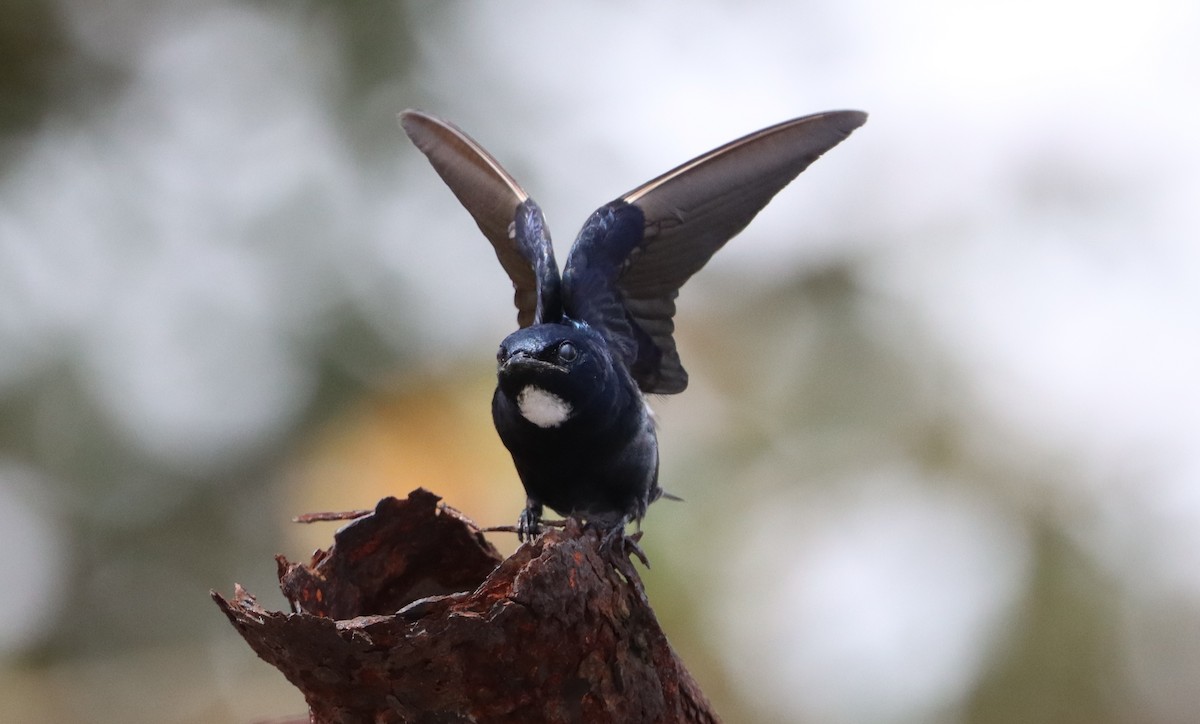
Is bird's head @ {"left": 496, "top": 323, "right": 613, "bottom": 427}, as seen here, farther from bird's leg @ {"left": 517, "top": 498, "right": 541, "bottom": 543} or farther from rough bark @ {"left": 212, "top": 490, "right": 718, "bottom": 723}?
rough bark @ {"left": 212, "top": 490, "right": 718, "bottom": 723}

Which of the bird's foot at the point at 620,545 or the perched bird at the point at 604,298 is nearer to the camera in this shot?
the bird's foot at the point at 620,545

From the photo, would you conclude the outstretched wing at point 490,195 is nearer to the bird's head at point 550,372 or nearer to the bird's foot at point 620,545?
the bird's head at point 550,372

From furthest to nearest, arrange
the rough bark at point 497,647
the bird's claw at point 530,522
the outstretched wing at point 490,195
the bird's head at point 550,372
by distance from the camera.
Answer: the outstretched wing at point 490,195 < the bird's claw at point 530,522 < the bird's head at point 550,372 < the rough bark at point 497,647

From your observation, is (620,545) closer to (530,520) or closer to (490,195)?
(530,520)

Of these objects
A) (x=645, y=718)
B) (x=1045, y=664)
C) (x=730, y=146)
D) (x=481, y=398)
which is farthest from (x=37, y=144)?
Result: (x=1045, y=664)

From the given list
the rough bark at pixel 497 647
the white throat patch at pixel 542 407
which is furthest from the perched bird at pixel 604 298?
the rough bark at pixel 497 647

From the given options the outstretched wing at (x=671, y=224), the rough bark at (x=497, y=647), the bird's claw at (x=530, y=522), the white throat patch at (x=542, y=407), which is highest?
the outstretched wing at (x=671, y=224)

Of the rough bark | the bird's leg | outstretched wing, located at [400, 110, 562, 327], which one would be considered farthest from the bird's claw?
the rough bark
